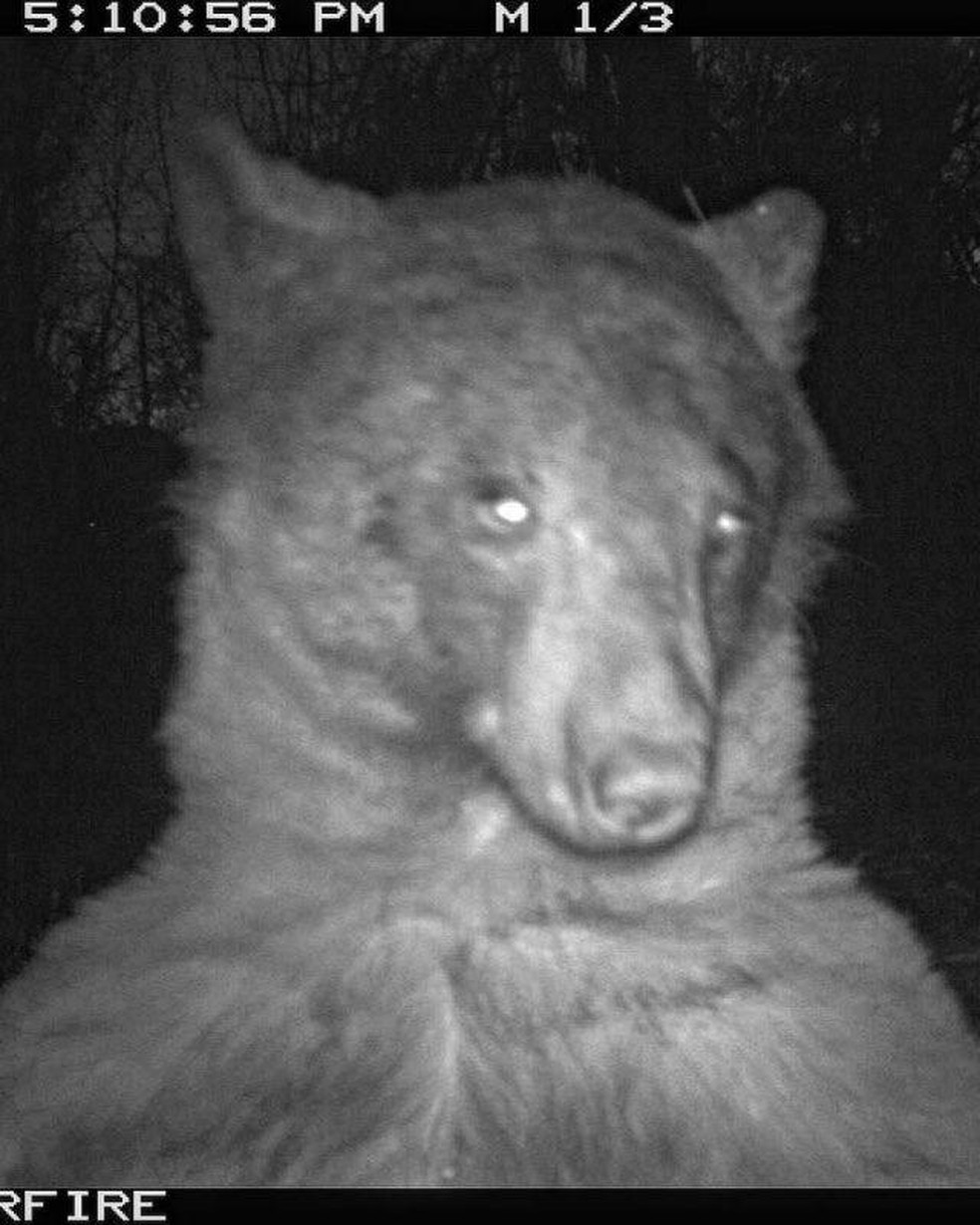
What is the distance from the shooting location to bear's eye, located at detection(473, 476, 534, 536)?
1295mm

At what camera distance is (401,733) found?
141 centimetres

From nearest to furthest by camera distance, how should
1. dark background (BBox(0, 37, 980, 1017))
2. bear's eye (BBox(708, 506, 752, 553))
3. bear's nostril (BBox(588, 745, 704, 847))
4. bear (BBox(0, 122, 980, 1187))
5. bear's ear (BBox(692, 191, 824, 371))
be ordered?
1. bear's nostril (BBox(588, 745, 704, 847))
2. bear (BBox(0, 122, 980, 1187))
3. bear's eye (BBox(708, 506, 752, 553))
4. bear's ear (BBox(692, 191, 824, 371))
5. dark background (BBox(0, 37, 980, 1017))

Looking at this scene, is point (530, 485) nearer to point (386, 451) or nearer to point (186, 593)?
point (386, 451)

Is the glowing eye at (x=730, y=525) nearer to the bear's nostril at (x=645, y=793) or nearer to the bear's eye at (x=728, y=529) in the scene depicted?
the bear's eye at (x=728, y=529)

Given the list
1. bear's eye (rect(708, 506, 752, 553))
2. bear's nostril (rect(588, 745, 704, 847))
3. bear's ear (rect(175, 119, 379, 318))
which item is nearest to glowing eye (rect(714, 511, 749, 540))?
bear's eye (rect(708, 506, 752, 553))

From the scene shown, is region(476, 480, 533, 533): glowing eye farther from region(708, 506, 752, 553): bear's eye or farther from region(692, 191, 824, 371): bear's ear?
region(692, 191, 824, 371): bear's ear

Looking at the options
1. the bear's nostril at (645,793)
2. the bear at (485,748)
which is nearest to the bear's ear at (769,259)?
the bear at (485,748)

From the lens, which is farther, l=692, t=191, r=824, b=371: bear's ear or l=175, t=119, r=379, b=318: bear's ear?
l=692, t=191, r=824, b=371: bear's ear

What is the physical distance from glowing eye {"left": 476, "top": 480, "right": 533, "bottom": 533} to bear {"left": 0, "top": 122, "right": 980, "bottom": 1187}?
0.01 meters

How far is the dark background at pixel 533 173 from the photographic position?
277cm

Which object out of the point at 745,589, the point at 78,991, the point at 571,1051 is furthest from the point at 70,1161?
the point at 745,589

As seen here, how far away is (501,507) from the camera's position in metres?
1.30

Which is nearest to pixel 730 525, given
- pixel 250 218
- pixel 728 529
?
pixel 728 529

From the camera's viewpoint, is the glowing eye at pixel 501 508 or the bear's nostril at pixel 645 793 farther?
the glowing eye at pixel 501 508
